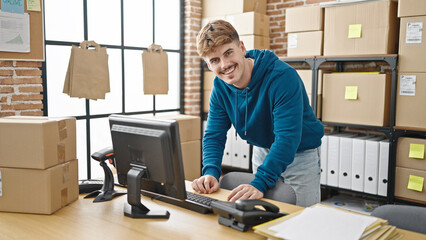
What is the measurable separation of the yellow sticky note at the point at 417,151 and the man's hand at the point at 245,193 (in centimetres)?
202

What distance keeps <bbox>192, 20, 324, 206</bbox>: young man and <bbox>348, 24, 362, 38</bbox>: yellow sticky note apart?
1694 millimetres

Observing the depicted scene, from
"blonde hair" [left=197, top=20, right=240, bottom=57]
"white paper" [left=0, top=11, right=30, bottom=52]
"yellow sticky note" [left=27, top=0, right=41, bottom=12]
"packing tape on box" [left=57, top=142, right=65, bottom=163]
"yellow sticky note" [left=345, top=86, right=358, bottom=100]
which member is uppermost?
"yellow sticky note" [left=27, top=0, right=41, bottom=12]

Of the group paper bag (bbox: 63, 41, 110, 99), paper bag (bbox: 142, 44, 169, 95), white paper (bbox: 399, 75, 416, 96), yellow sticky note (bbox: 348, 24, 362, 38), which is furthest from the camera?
paper bag (bbox: 142, 44, 169, 95)

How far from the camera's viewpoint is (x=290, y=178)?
195cm

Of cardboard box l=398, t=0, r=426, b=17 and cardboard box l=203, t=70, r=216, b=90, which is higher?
cardboard box l=398, t=0, r=426, b=17

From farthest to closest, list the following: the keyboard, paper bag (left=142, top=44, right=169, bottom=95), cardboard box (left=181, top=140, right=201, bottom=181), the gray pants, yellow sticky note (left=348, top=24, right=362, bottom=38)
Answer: paper bag (left=142, top=44, right=169, bottom=95), cardboard box (left=181, top=140, right=201, bottom=181), yellow sticky note (left=348, top=24, right=362, bottom=38), the gray pants, the keyboard

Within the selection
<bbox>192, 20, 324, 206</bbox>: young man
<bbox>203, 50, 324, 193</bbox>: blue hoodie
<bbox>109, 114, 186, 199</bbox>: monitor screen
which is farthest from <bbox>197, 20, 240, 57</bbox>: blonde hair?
<bbox>109, 114, 186, 199</bbox>: monitor screen

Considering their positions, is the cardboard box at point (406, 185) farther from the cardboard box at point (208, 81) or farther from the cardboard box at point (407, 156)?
the cardboard box at point (208, 81)

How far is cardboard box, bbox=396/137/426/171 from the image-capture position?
10.2 ft

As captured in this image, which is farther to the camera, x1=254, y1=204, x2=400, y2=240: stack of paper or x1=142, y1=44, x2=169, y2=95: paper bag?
x1=142, y1=44, x2=169, y2=95: paper bag

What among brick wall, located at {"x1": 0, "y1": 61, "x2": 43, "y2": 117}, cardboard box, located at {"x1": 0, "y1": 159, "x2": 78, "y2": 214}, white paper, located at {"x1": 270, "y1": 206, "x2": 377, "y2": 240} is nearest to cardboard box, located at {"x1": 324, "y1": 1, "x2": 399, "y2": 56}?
white paper, located at {"x1": 270, "y1": 206, "x2": 377, "y2": 240}

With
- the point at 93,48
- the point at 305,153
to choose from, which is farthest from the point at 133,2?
the point at 305,153

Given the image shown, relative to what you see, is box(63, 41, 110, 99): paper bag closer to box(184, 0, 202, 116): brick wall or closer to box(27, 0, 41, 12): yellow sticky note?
box(27, 0, 41, 12): yellow sticky note

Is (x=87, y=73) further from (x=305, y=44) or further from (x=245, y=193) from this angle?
(x=245, y=193)
